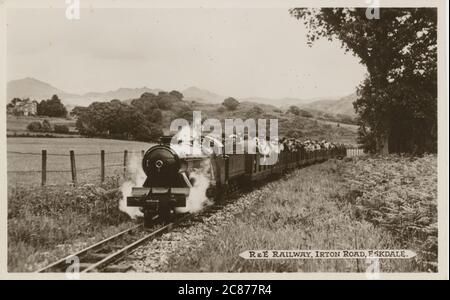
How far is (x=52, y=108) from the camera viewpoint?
36.1 feet

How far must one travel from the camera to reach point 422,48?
13297 mm

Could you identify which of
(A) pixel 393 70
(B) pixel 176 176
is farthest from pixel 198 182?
(A) pixel 393 70

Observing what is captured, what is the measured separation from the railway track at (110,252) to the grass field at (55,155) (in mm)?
2326

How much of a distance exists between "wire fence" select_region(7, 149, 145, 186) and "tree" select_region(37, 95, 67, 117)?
91cm

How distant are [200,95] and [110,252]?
4869mm

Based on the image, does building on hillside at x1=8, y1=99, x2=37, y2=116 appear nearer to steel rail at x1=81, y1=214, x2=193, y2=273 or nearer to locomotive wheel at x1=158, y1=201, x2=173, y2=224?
locomotive wheel at x1=158, y1=201, x2=173, y2=224

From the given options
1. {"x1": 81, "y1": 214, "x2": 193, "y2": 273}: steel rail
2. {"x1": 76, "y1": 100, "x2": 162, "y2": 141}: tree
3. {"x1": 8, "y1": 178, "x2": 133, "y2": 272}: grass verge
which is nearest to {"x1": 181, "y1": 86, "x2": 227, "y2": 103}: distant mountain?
{"x1": 76, "y1": 100, "x2": 162, "y2": 141}: tree

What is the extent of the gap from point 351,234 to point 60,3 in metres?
7.23

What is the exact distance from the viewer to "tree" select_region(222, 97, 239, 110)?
1229cm

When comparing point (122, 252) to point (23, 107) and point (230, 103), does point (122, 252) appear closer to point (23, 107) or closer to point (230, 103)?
point (23, 107)

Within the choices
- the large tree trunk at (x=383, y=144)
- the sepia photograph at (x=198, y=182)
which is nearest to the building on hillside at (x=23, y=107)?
the sepia photograph at (x=198, y=182)

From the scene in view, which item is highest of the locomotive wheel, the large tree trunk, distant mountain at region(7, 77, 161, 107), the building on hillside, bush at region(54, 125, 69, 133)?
distant mountain at region(7, 77, 161, 107)

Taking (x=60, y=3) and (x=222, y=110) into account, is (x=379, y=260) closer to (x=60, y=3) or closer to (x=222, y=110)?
(x=222, y=110)
